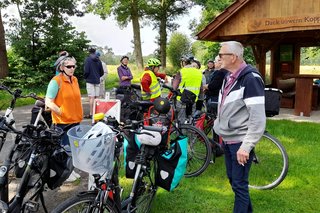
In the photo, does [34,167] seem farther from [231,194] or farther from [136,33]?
[136,33]

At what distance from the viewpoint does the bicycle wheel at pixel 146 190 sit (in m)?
3.12

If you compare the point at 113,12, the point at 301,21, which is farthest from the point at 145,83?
the point at 113,12

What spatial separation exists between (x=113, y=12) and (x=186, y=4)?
25.0 feet

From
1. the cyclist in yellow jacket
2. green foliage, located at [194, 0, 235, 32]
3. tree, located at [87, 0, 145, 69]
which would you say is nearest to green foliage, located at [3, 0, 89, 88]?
tree, located at [87, 0, 145, 69]

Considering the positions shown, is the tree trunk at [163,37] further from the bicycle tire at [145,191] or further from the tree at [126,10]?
the bicycle tire at [145,191]

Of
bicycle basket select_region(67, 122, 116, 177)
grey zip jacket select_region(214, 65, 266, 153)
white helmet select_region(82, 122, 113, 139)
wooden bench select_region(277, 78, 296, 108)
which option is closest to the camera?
bicycle basket select_region(67, 122, 116, 177)

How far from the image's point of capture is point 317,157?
5750mm

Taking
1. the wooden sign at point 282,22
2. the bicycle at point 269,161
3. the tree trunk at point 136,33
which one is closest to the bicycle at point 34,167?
the bicycle at point 269,161

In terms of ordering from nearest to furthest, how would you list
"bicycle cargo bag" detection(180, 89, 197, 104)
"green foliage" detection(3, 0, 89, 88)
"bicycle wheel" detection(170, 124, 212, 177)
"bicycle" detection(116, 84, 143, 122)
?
"bicycle wheel" detection(170, 124, 212, 177) < "bicycle cargo bag" detection(180, 89, 197, 104) < "bicycle" detection(116, 84, 143, 122) < "green foliage" detection(3, 0, 89, 88)

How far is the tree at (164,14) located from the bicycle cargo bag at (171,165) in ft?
86.7

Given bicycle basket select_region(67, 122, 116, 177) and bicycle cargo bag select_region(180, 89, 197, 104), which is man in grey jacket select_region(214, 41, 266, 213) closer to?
bicycle basket select_region(67, 122, 116, 177)

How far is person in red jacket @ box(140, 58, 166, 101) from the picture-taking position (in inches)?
250

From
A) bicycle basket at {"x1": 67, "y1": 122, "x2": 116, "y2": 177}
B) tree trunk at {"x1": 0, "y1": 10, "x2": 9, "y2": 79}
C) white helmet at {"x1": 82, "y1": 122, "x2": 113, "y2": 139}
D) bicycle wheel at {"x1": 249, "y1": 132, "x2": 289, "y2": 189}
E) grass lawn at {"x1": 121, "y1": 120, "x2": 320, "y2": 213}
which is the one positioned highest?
tree trunk at {"x1": 0, "y1": 10, "x2": 9, "y2": 79}

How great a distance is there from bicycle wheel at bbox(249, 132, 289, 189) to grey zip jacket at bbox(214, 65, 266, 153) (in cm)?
149
